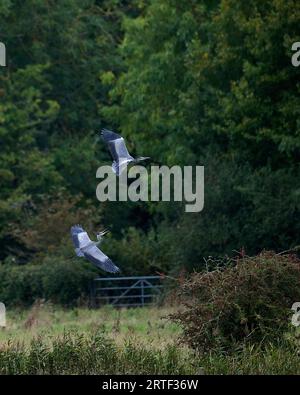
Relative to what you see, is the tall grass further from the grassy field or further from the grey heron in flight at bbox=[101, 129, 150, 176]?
the grey heron in flight at bbox=[101, 129, 150, 176]

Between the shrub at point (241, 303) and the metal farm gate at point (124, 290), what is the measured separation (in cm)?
1503

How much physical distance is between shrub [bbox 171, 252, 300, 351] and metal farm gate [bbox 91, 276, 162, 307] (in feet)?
49.3

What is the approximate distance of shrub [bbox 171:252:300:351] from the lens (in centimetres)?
1834

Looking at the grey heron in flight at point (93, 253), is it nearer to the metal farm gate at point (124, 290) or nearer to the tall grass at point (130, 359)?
the tall grass at point (130, 359)

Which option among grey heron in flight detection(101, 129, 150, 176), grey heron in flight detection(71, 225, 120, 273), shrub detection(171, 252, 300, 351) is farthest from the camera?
grey heron in flight detection(71, 225, 120, 273)

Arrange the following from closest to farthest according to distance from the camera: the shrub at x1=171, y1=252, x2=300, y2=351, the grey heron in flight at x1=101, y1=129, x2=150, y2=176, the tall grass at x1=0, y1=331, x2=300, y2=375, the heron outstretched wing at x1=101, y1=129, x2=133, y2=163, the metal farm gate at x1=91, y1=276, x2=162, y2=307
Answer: the tall grass at x1=0, y1=331, x2=300, y2=375
the shrub at x1=171, y1=252, x2=300, y2=351
the grey heron in flight at x1=101, y1=129, x2=150, y2=176
the heron outstretched wing at x1=101, y1=129, x2=133, y2=163
the metal farm gate at x1=91, y1=276, x2=162, y2=307

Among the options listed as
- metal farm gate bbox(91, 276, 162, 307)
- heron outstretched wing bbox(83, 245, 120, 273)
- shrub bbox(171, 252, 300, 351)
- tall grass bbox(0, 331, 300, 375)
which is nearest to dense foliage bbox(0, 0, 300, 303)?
metal farm gate bbox(91, 276, 162, 307)

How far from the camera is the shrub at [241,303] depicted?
1834 cm

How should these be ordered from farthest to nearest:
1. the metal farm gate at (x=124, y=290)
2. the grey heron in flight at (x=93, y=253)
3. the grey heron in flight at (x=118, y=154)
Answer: the metal farm gate at (x=124, y=290)
the grey heron in flight at (x=93, y=253)
the grey heron in flight at (x=118, y=154)

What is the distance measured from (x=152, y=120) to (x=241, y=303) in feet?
75.5

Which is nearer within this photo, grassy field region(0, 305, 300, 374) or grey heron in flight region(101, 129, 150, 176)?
grassy field region(0, 305, 300, 374)

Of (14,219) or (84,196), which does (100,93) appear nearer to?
(84,196)

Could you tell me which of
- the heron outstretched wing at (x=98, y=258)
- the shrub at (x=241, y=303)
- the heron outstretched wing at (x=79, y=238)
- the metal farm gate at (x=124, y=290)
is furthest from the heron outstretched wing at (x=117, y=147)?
the metal farm gate at (x=124, y=290)
